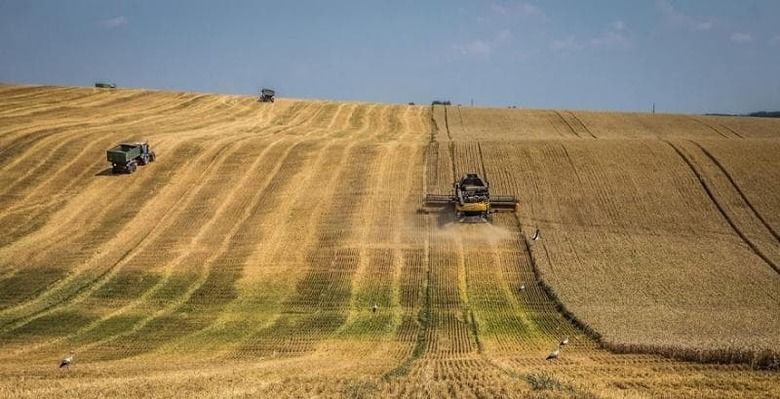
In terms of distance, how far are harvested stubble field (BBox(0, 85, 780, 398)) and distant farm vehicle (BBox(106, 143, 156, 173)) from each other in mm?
1247

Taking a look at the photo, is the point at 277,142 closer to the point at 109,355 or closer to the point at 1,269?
the point at 1,269


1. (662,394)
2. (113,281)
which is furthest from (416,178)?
(662,394)

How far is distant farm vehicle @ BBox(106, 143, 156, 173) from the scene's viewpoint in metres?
42.6

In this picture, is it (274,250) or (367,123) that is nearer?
(274,250)

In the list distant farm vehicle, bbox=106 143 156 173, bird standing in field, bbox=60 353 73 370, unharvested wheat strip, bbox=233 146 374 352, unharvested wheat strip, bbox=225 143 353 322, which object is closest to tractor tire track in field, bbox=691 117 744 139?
unharvested wheat strip, bbox=225 143 353 322

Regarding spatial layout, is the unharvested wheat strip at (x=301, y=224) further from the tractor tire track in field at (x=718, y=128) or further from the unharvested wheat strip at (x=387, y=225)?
the tractor tire track in field at (x=718, y=128)

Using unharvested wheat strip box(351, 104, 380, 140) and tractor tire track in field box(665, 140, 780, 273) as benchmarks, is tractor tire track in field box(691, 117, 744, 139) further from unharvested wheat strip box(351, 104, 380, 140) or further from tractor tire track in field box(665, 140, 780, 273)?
unharvested wheat strip box(351, 104, 380, 140)

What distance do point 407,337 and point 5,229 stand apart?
22.2m

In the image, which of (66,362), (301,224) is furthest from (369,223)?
(66,362)

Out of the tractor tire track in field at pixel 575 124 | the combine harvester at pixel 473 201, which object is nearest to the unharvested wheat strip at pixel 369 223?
the combine harvester at pixel 473 201

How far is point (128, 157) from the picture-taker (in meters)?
42.9

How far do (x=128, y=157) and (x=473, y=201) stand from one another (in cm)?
2106

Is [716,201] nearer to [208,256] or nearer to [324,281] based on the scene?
[324,281]

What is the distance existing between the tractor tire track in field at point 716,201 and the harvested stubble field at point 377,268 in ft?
0.48
